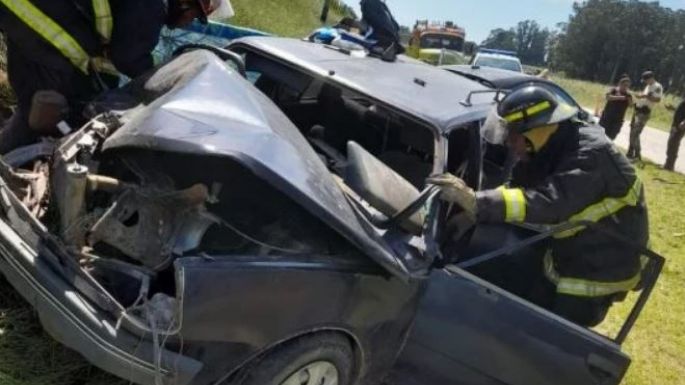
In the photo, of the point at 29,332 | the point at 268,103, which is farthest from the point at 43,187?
the point at 268,103

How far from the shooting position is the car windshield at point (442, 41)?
23453mm

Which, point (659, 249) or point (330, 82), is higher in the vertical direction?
point (330, 82)

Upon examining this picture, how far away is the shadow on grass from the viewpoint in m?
2.17

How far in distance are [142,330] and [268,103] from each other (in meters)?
1.12

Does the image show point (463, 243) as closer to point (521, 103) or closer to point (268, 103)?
point (521, 103)

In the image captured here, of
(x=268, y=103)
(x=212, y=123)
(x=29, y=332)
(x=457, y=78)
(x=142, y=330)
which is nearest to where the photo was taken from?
(x=142, y=330)

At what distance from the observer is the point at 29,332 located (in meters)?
2.36

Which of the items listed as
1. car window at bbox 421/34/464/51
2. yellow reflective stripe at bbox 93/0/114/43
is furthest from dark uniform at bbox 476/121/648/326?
car window at bbox 421/34/464/51

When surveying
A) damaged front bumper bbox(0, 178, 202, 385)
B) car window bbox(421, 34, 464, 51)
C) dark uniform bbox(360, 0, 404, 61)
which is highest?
dark uniform bbox(360, 0, 404, 61)

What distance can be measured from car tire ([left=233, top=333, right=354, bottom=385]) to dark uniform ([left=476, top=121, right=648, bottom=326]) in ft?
2.81

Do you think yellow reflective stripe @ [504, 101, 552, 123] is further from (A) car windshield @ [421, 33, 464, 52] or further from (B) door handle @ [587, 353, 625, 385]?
(A) car windshield @ [421, 33, 464, 52]

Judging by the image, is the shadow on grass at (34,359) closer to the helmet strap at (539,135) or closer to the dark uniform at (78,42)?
the dark uniform at (78,42)

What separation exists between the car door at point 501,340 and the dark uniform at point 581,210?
0.93 ft

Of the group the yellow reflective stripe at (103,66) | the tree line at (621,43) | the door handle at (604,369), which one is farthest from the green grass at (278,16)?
the tree line at (621,43)
